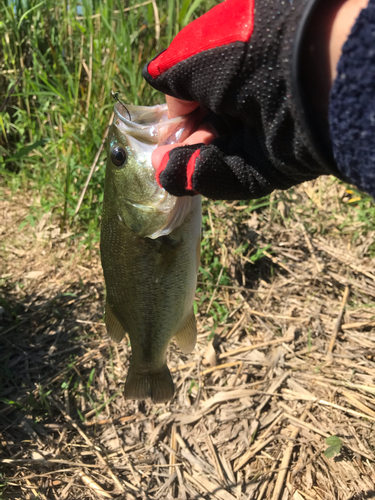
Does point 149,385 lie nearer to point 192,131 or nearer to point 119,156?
point 119,156

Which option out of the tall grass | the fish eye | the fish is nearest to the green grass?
the tall grass

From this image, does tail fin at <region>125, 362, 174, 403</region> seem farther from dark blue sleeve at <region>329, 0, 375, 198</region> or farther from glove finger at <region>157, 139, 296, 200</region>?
dark blue sleeve at <region>329, 0, 375, 198</region>

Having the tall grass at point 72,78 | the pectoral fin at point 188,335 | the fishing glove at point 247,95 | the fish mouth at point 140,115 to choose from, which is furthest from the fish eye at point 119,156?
the tall grass at point 72,78

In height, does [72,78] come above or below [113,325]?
above

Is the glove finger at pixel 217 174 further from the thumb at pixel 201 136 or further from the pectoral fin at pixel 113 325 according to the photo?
the pectoral fin at pixel 113 325

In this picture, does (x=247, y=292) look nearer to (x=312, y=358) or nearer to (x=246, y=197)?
(x=312, y=358)

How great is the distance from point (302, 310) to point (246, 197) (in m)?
1.82

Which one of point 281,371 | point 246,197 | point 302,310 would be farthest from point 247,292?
point 246,197

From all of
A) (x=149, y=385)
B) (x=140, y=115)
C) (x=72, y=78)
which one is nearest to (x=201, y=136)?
(x=140, y=115)

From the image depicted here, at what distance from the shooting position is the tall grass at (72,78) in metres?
3.57

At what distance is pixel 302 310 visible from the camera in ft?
10.1

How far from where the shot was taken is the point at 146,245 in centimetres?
194

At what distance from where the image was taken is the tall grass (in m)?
3.57

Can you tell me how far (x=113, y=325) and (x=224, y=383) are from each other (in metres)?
1.02
